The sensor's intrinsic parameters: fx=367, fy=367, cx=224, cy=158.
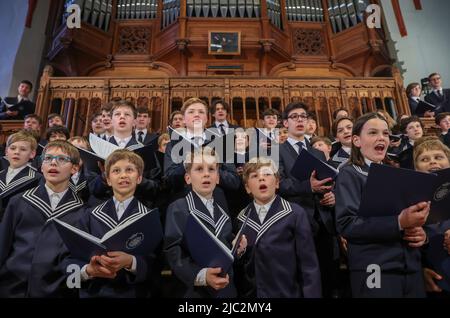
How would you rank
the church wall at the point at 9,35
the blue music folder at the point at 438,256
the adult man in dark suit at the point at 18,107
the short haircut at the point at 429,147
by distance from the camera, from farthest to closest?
the church wall at the point at 9,35 < the adult man in dark suit at the point at 18,107 < the short haircut at the point at 429,147 < the blue music folder at the point at 438,256

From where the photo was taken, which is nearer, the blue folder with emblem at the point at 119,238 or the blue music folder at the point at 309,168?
the blue folder with emblem at the point at 119,238

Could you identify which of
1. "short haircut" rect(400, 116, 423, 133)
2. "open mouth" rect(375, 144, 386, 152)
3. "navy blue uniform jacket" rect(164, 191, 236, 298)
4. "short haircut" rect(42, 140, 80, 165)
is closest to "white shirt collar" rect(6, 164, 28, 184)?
"short haircut" rect(42, 140, 80, 165)

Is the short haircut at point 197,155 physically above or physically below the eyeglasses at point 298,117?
below

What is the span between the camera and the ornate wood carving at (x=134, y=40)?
5742 mm

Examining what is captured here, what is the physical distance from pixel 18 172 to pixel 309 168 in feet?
5.40

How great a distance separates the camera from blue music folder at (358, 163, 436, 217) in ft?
4.27

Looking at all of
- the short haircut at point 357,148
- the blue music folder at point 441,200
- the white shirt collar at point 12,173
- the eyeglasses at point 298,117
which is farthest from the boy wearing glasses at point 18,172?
the blue music folder at point 441,200

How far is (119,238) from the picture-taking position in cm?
135

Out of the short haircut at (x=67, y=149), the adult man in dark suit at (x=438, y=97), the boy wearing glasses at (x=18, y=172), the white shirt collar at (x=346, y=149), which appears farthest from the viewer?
the adult man in dark suit at (x=438, y=97)

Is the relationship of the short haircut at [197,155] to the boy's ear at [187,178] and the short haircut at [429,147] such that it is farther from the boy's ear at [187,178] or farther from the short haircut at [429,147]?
the short haircut at [429,147]

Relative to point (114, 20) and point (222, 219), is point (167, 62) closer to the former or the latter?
point (114, 20)

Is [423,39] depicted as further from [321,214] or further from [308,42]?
[321,214]

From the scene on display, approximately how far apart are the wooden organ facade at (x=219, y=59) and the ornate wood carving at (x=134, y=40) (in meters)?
0.02

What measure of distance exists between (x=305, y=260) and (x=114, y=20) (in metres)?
5.51
